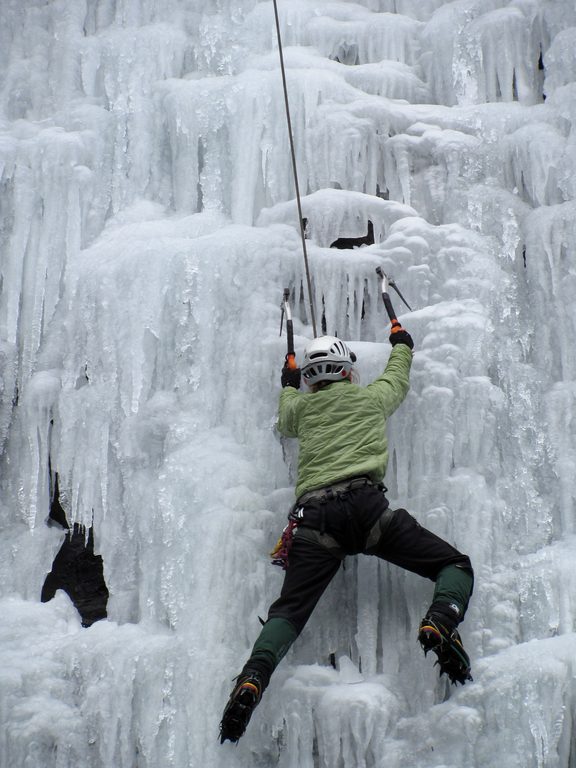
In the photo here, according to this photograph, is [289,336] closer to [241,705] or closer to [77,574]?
[241,705]

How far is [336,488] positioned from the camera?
4.80 meters

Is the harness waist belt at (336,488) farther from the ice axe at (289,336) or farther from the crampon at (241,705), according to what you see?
the crampon at (241,705)

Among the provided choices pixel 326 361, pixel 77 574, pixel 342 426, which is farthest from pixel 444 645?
pixel 77 574

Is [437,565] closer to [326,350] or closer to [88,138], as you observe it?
[326,350]

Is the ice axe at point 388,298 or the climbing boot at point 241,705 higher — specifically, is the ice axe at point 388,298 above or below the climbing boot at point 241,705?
above

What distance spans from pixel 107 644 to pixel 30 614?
2.37ft

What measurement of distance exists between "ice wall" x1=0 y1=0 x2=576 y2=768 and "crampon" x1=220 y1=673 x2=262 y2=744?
56 centimetres

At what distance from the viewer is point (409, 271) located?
588 cm

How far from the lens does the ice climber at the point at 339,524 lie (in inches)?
172

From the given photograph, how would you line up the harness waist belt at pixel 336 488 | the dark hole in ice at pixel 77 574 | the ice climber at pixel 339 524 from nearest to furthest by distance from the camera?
1. the ice climber at pixel 339 524
2. the harness waist belt at pixel 336 488
3. the dark hole in ice at pixel 77 574

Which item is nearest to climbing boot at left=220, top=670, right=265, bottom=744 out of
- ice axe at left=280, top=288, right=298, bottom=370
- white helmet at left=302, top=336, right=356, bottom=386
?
white helmet at left=302, top=336, right=356, bottom=386

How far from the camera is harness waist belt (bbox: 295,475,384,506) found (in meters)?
4.78

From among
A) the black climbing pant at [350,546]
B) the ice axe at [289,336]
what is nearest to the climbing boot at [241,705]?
the black climbing pant at [350,546]

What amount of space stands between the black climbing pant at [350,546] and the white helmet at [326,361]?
2.21ft
